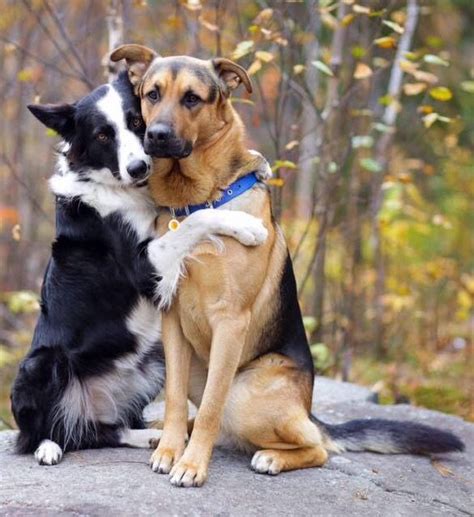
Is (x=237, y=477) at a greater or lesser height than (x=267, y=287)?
lesser

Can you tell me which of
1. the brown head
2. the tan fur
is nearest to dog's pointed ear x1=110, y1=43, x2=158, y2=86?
the brown head

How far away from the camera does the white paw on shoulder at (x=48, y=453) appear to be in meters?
4.02

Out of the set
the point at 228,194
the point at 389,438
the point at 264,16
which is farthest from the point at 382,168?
the point at 228,194

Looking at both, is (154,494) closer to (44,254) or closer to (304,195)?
(44,254)

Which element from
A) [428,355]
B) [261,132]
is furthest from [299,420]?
[261,132]

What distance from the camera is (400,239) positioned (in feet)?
29.3

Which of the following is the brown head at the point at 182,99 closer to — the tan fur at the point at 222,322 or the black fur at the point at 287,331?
the tan fur at the point at 222,322

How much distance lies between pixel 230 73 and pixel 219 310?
A: 3.86 feet

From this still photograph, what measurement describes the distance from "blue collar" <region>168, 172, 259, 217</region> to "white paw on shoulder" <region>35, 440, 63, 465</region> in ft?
4.09

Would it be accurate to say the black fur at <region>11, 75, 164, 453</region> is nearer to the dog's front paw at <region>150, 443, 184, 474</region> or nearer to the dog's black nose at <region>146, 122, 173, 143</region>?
the dog's black nose at <region>146, 122, 173, 143</region>

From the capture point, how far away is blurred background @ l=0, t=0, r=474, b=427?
6.15 metres

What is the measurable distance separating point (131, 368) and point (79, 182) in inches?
38.7

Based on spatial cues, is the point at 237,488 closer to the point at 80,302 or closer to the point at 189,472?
the point at 189,472

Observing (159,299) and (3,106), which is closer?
(159,299)
